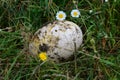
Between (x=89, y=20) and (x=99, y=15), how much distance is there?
0.11 meters

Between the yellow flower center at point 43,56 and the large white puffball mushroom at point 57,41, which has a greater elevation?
the large white puffball mushroom at point 57,41

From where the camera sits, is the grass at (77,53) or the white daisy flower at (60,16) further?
the white daisy flower at (60,16)

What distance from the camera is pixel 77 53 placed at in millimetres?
2846

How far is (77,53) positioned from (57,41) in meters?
0.18

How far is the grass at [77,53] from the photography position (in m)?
2.74

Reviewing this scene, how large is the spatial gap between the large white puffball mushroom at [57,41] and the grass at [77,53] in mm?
62

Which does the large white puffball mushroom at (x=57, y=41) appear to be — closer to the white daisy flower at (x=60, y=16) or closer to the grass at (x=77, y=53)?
the grass at (x=77, y=53)

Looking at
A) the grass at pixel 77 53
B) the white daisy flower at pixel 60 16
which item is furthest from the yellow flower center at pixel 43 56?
the white daisy flower at pixel 60 16

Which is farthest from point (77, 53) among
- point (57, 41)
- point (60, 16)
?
point (60, 16)

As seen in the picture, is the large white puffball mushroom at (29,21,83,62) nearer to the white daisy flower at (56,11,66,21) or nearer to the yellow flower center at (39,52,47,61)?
the yellow flower center at (39,52,47,61)

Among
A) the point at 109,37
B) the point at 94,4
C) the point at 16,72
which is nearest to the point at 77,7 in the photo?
the point at 94,4

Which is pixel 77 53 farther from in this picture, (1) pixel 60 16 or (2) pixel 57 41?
(1) pixel 60 16

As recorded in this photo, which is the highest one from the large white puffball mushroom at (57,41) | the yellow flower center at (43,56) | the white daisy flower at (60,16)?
the white daisy flower at (60,16)

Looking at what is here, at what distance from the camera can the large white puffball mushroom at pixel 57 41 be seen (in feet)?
9.19
